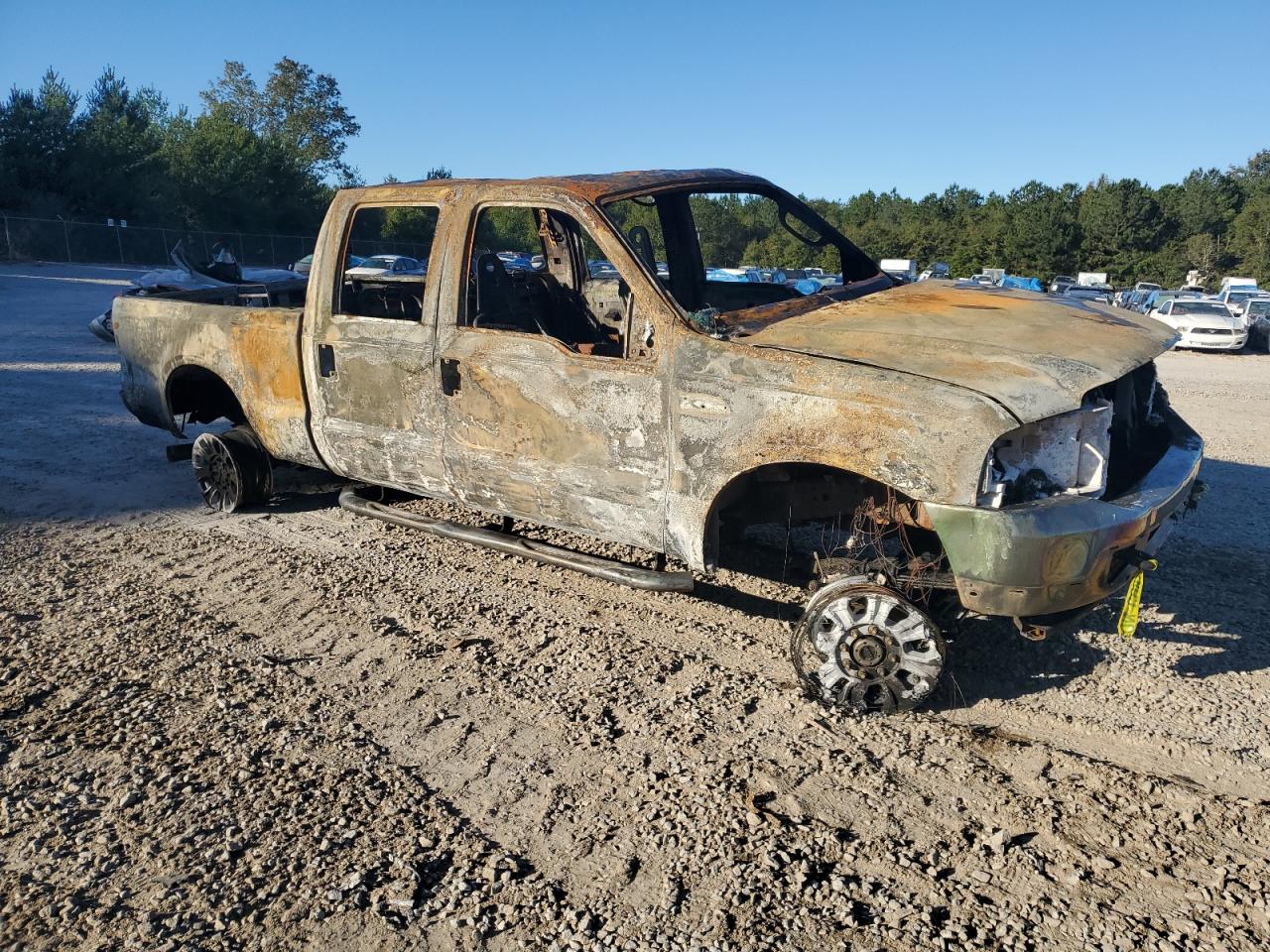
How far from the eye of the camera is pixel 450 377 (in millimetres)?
4484

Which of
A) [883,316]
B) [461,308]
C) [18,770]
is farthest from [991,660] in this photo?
[18,770]

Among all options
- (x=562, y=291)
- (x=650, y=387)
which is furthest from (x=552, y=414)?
(x=562, y=291)

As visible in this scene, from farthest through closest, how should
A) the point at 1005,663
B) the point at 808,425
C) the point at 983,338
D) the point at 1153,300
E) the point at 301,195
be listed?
the point at 301,195 < the point at 1153,300 < the point at 1005,663 < the point at 983,338 < the point at 808,425

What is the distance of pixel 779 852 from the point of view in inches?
107

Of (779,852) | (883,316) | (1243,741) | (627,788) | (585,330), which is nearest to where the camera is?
(779,852)

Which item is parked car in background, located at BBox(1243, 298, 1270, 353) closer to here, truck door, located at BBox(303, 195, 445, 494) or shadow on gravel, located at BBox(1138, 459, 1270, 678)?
shadow on gravel, located at BBox(1138, 459, 1270, 678)

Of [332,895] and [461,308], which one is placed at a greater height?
[461,308]

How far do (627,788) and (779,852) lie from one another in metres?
0.58

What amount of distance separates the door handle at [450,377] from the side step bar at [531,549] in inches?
31.4

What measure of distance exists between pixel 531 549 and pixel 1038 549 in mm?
2409

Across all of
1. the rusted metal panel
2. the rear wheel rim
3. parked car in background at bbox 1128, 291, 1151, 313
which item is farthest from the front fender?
parked car in background at bbox 1128, 291, 1151, 313

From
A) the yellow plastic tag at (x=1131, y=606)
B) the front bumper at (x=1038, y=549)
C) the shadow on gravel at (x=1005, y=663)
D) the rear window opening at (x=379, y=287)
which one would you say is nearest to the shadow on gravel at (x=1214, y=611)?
the shadow on gravel at (x=1005, y=663)

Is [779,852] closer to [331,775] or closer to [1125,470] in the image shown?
[331,775]

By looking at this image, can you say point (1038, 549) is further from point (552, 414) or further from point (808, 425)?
point (552, 414)
